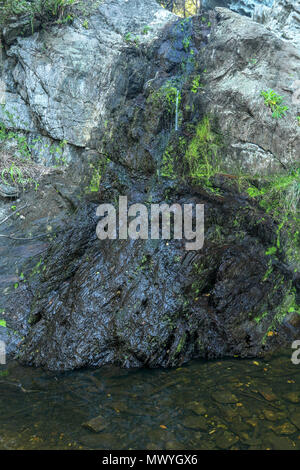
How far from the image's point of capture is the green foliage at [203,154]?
4.97 metres

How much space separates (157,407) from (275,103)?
14.2 ft

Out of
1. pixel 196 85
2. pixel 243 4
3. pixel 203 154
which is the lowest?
pixel 203 154

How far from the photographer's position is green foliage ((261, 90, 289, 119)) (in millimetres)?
4785

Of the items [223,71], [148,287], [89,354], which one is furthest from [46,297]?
[223,71]

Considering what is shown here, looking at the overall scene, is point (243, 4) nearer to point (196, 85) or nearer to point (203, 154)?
point (196, 85)

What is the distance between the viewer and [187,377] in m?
3.79

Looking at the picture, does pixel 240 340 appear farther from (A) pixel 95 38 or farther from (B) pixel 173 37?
(A) pixel 95 38

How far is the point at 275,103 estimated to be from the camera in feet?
15.8

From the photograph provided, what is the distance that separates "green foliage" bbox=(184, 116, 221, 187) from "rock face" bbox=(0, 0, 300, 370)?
0.08 m

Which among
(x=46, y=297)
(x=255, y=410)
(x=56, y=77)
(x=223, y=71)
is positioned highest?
(x=56, y=77)

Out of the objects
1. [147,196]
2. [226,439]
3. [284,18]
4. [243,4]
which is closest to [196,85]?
[284,18]

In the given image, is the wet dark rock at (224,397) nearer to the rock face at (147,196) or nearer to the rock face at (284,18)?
→ the rock face at (147,196)

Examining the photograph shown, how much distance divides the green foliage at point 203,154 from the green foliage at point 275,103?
85 centimetres

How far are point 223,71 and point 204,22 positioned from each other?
1448 millimetres
